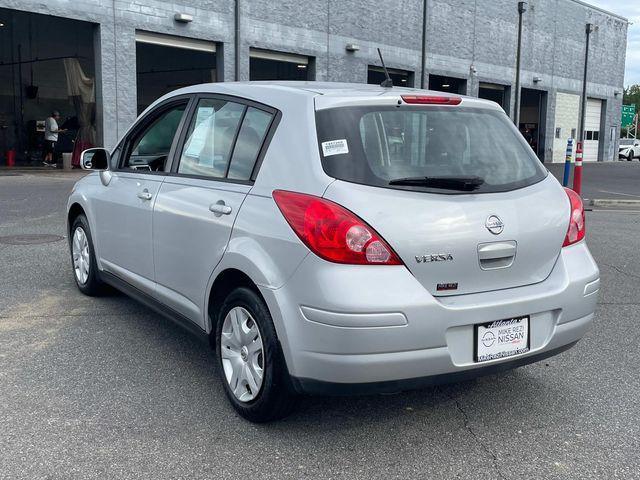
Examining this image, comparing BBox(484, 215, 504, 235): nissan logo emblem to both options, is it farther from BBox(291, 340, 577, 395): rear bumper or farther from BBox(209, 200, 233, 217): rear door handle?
BBox(209, 200, 233, 217): rear door handle

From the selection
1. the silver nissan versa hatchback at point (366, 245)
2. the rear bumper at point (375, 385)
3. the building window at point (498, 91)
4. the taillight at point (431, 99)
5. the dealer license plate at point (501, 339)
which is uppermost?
the building window at point (498, 91)

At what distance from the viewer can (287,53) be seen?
Answer: 26.1 meters

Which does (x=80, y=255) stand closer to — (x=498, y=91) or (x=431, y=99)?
(x=431, y=99)

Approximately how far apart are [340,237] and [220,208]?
0.89 meters

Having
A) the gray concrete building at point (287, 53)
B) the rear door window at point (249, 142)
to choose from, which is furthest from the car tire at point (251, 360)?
the gray concrete building at point (287, 53)

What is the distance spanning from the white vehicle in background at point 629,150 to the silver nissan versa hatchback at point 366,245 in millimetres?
52039

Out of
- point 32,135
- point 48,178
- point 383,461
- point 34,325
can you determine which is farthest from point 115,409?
point 32,135

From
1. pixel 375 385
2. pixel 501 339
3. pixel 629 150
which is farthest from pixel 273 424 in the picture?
pixel 629 150

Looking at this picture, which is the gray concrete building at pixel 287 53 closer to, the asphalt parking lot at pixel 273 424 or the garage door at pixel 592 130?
the garage door at pixel 592 130

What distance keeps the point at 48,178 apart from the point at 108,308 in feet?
46.3

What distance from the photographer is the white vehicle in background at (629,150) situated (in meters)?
50.8

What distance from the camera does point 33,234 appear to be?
29.6 ft

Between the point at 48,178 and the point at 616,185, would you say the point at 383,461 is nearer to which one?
the point at 48,178

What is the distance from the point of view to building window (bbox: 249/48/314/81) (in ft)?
85.8
